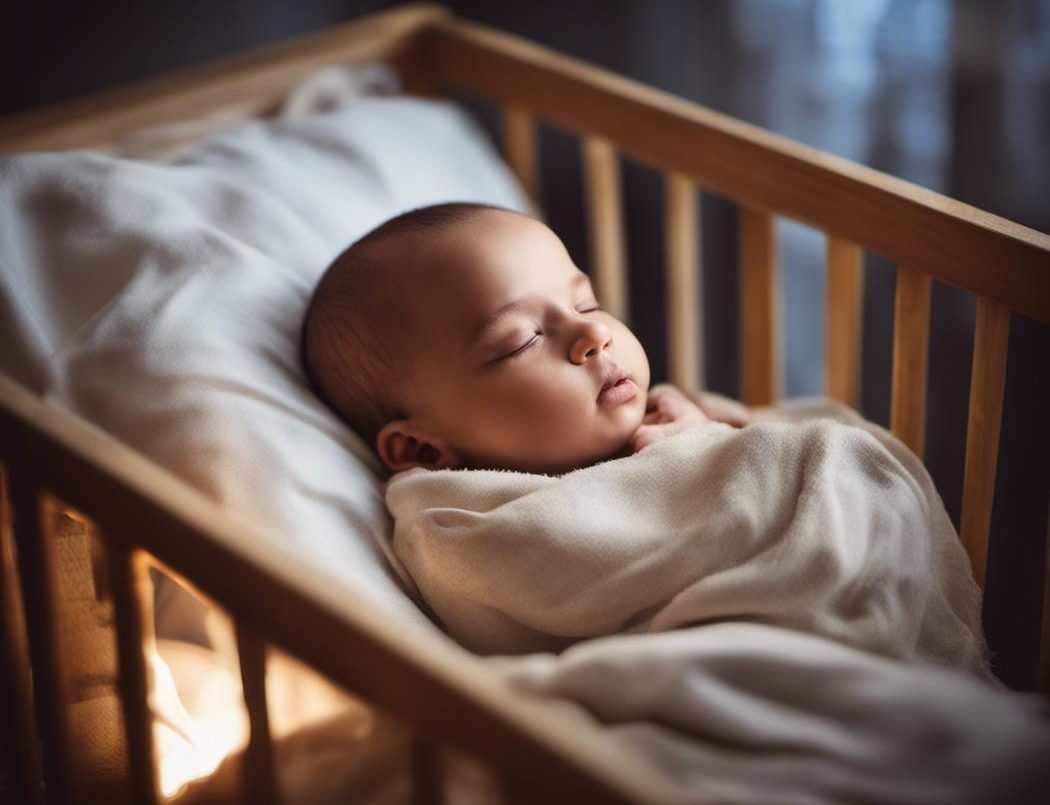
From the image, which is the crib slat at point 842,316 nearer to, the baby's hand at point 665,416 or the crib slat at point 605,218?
the baby's hand at point 665,416

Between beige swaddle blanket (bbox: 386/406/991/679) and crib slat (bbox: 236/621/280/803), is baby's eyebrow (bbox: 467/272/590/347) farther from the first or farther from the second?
crib slat (bbox: 236/621/280/803)

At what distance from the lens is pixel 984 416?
3.54 ft

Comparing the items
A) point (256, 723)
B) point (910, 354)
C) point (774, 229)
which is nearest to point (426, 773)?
point (256, 723)

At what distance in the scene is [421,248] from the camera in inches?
42.3

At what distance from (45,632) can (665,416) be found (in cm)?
57

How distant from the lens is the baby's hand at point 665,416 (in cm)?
108

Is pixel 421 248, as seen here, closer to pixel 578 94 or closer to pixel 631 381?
pixel 631 381

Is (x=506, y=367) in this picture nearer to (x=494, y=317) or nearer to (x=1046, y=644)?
(x=494, y=317)

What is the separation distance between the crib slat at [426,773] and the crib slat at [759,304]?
80 centimetres

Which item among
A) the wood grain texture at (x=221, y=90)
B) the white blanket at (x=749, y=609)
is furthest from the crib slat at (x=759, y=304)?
the wood grain texture at (x=221, y=90)

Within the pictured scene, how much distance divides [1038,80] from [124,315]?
1107 mm

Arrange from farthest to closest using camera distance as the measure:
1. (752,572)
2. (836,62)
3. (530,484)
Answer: (836,62) < (530,484) < (752,572)

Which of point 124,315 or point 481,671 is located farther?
point 124,315

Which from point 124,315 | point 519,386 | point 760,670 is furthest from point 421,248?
point 760,670
